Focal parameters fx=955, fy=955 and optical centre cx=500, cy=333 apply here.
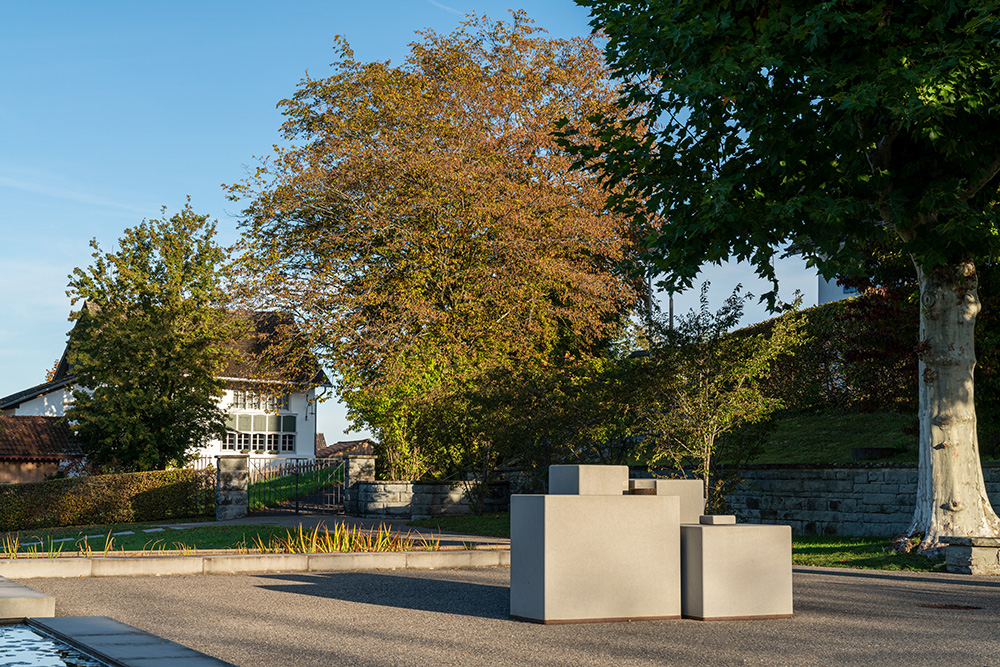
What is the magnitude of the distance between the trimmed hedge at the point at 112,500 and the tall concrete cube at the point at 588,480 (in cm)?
2061

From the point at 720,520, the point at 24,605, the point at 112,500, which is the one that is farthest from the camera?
the point at 112,500

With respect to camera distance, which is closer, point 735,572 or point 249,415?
point 735,572

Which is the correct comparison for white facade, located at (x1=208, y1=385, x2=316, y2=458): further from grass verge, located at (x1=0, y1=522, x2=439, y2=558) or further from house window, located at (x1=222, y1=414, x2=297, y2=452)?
grass verge, located at (x1=0, y1=522, x2=439, y2=558)

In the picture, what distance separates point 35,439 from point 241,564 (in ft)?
115

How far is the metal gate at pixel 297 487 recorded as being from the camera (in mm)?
29023

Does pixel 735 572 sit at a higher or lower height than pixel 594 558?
lower

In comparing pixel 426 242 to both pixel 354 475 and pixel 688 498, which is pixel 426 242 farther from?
pixel 688 498

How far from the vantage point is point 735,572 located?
28.8 ft

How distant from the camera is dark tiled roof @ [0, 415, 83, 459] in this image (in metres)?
41.8

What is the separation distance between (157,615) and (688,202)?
32.5ft

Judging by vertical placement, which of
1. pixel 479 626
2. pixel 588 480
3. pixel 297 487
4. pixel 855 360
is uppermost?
pixel 855 360

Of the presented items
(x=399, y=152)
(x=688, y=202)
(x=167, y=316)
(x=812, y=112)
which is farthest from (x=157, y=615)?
(x=167, y=316)

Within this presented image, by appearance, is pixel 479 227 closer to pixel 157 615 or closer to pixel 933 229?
pixel 933 229

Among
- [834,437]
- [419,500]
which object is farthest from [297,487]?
[834,437]
